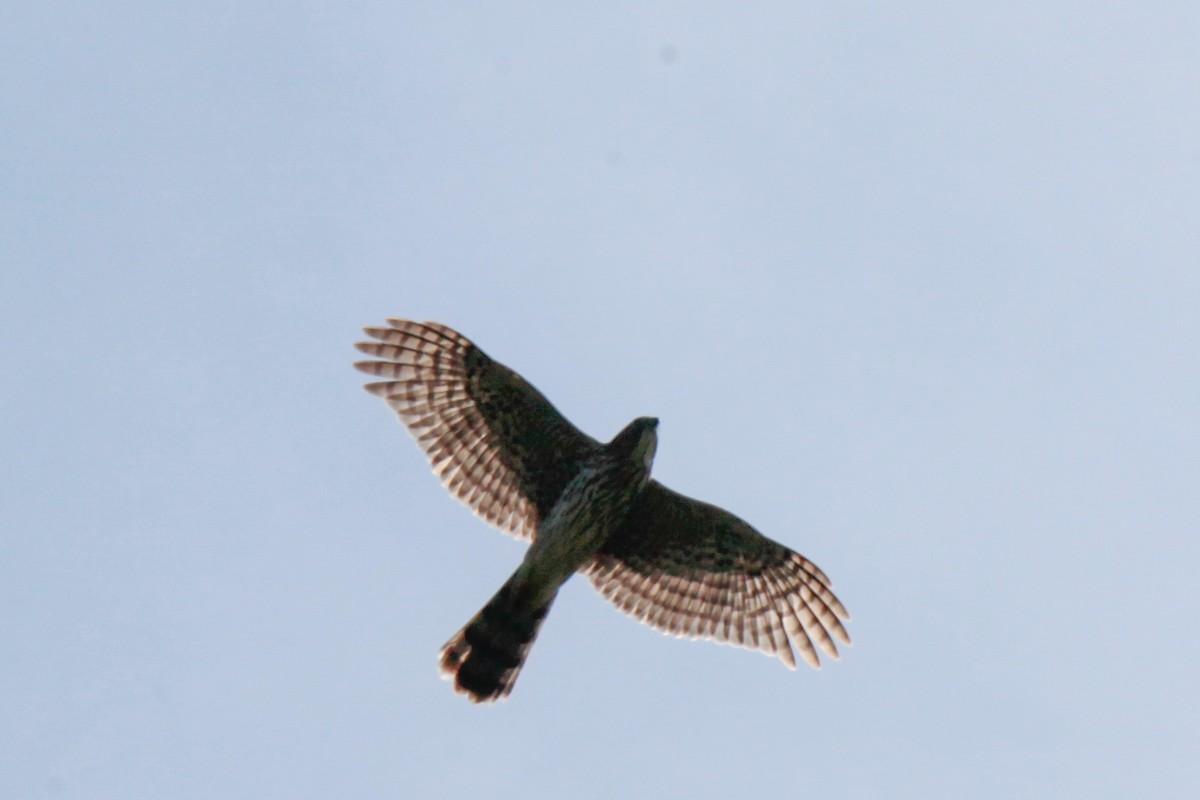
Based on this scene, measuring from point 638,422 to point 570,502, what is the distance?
2.93ft

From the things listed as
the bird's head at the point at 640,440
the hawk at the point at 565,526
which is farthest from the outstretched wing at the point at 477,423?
the bird's head at the point at 640,440

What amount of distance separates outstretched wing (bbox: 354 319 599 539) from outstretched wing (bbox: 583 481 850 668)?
2.90ft

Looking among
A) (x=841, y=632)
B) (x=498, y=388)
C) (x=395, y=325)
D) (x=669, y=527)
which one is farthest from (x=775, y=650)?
(x=395, y=325)

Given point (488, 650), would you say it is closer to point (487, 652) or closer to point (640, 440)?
point (487, 652)

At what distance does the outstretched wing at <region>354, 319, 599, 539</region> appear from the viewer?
12.9 meters

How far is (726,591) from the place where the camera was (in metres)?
13.6

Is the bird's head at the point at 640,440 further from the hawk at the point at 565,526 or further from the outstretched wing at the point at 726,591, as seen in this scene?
the outstretched wing at the point at 726,591

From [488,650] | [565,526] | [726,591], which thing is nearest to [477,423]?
[565,526]

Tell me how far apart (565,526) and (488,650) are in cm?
121

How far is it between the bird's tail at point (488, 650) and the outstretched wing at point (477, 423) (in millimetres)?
786

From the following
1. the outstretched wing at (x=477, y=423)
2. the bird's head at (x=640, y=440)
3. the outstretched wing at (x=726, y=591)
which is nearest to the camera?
the bird's head at (x=640, y=440)

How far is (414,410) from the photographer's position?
13.0 meters

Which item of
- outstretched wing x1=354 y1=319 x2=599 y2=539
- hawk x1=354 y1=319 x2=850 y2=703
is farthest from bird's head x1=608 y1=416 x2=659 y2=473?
outstretched wing x1=354 y1=319 x2=599 y2=539

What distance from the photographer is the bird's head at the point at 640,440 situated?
483 inches
